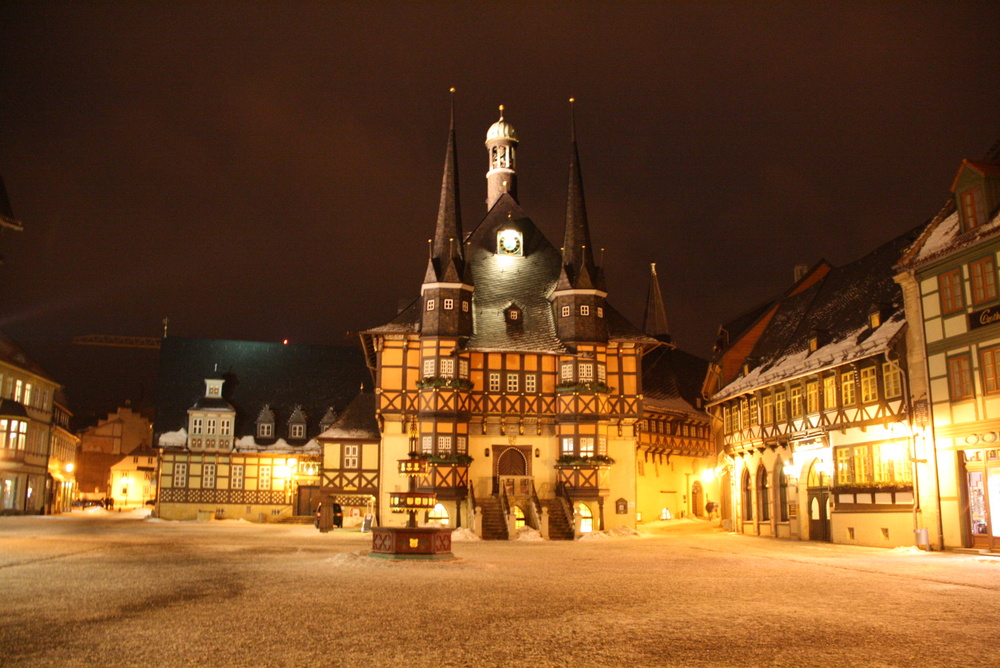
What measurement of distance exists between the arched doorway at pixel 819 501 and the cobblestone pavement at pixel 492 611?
29.7 feet

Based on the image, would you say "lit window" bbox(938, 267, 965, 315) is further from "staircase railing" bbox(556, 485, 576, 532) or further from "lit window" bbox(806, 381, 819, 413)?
"staircase railing" bbox(556, 485, 576, 532)

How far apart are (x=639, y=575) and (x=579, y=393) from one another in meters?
23.0

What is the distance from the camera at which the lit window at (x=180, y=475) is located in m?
59.9

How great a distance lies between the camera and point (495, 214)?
51750 millimetres

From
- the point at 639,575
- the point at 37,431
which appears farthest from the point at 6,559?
the point at 37,431

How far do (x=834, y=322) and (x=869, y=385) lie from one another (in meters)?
5.44

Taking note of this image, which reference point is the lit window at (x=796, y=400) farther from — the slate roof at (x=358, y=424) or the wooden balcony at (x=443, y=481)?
the slate roof at (x=358, y=424)

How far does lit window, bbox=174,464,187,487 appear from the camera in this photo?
59.9m

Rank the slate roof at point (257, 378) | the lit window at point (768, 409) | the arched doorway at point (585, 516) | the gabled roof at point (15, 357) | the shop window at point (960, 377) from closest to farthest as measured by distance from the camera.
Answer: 1. the shop window at point (960, 377)
2. the lit window at point (768, 409)
3. the arched doorway at point (585, 516)
4. the gabled roof at point (15, 357)
5. the slate roof at point (257, 378)

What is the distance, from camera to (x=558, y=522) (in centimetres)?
4078

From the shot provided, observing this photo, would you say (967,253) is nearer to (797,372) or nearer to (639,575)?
(797,372)

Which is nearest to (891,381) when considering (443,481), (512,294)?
(443,481)

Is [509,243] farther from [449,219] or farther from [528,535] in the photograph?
[528,535]

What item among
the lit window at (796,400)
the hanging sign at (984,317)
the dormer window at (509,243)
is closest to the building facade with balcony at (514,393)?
the dormer window at (509,243)
